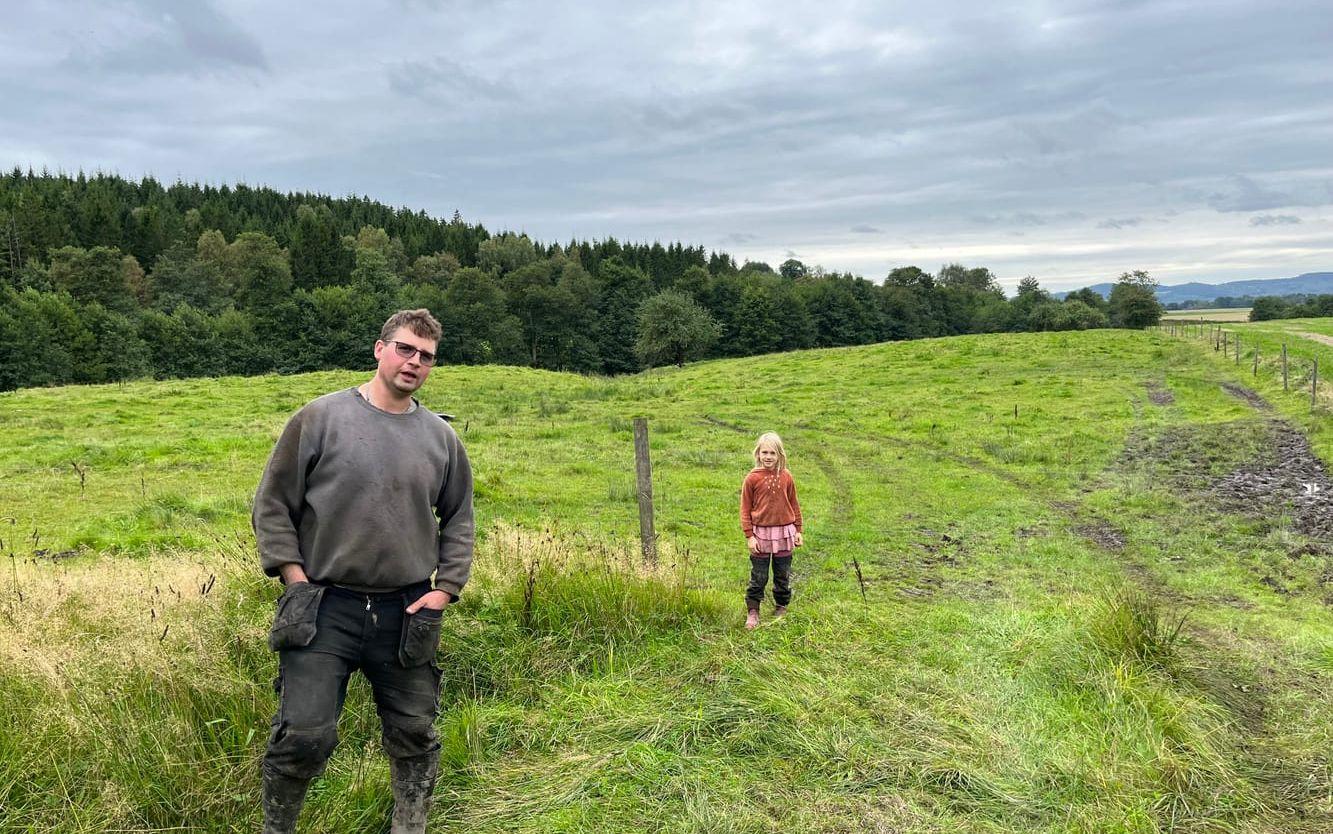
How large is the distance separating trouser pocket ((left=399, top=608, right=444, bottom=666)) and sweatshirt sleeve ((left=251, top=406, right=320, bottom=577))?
0.60 m

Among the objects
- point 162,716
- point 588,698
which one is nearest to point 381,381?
point 162,716

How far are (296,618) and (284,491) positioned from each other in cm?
59

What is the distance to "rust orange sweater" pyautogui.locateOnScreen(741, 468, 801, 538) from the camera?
7602 mm

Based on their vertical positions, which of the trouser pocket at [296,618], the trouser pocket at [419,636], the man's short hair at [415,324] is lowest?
the trouser pocket at [419,636]

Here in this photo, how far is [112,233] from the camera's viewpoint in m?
95.1

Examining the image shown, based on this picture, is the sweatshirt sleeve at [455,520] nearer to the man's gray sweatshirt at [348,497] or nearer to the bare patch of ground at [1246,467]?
Result: the man's gray sweatshirt at [348,497]

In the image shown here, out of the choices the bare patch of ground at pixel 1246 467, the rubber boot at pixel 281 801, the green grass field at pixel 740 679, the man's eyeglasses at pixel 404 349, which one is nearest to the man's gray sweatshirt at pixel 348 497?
the man's eyeglasses at pixel 404 349

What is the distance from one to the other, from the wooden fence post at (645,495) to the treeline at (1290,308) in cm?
11344

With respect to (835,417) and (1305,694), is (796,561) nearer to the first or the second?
(1305,694)

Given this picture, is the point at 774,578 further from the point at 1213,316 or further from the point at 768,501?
the point at 1213,316

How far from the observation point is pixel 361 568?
12.1ft

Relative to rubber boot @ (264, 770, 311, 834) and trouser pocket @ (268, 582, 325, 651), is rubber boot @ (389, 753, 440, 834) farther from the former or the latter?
trouser pocket @ (268, 582, 325, 651)

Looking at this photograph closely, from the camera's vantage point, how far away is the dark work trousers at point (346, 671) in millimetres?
A: 3533

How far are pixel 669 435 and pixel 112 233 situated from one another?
101788 millimetres
